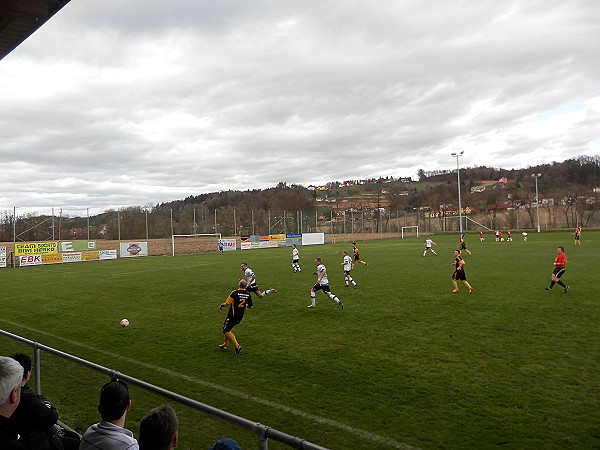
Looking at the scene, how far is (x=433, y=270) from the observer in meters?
25.7

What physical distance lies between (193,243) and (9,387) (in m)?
54.7

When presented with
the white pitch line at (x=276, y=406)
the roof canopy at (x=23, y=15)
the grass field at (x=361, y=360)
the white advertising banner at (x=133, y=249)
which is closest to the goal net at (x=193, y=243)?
the white advertising banner at (x=133, y=249)

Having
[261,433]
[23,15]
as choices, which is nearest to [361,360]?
[261,433]

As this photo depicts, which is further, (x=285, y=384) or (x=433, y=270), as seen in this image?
(x=433, y=270)

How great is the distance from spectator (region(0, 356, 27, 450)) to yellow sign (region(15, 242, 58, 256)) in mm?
42728

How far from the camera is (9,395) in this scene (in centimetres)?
292

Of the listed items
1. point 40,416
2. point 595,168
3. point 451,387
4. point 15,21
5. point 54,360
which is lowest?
point 451,387

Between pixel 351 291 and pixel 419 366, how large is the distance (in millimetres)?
10035

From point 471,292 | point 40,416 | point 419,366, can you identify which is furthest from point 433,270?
point 40,416

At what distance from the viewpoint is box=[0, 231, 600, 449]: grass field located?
21.5ft

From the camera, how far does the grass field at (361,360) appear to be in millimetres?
6559

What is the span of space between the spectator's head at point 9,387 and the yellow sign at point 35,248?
42.7 metres

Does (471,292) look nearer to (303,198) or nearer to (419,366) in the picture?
(419,366)

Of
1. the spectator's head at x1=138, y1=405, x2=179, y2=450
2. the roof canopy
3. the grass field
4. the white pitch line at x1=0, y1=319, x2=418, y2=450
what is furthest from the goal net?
the spectator's head at x1=138, y1=405, x2=179, y2=450
